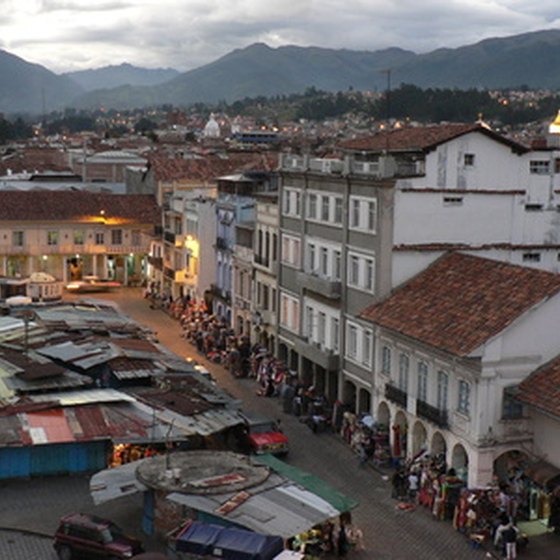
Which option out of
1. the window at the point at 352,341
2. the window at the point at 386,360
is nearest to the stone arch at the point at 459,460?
the window at the point at 386,360

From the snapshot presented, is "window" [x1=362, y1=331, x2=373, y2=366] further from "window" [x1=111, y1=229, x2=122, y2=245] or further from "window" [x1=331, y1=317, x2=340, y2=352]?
"window" [x1=111, y1=229, x2=122, y2=245]

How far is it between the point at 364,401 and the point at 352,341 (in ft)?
8.69

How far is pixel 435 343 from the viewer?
108ft

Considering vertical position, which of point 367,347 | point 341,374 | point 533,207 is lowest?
point 341,374

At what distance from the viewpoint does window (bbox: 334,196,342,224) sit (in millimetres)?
43312

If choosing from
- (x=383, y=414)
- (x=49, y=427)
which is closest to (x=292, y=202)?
(x=383, y=414)

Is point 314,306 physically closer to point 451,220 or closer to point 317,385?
point 317,385

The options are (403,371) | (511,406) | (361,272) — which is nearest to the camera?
(511,406)

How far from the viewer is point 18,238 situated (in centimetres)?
7869

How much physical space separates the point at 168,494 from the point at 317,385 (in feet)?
62.0

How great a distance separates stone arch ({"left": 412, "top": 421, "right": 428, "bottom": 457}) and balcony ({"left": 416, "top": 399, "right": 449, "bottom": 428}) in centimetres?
78

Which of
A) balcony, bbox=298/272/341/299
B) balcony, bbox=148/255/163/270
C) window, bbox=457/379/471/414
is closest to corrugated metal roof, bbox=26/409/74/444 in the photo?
window, bbox=457/379/471/414

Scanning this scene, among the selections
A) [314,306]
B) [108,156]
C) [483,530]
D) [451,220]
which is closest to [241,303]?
[314,306]

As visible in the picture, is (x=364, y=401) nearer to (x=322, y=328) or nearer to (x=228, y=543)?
(x=322, y=328)
